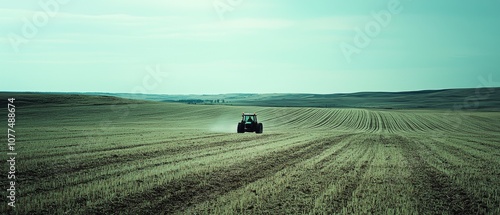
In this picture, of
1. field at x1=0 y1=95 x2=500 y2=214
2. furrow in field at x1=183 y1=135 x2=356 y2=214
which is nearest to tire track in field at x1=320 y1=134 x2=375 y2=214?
field at x1=0 y1=95 x2=500 y2=214

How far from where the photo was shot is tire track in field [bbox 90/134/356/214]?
882 centimetres

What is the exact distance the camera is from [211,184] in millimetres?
11008

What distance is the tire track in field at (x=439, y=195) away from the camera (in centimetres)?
887

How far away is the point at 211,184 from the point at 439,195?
596 cm

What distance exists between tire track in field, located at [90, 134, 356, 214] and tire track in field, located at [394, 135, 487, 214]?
4.47m

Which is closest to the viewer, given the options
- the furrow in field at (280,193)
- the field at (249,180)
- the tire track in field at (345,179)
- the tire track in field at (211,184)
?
the furrow in field at (280,193)

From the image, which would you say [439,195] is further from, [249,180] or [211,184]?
[211,184]

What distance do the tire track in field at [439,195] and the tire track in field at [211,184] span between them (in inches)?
176

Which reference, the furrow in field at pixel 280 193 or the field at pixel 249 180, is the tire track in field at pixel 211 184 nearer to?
the field at pixel 249 180

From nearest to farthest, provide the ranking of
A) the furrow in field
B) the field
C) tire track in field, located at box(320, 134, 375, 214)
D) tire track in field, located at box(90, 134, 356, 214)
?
1. the furrow in field
2. the field
3. tire track in field, located at box(90, 134, 356, 214)
4. tire track in field, located at box(320, 134, 375, 214)

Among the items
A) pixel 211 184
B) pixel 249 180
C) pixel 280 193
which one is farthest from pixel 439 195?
pixel 211 184

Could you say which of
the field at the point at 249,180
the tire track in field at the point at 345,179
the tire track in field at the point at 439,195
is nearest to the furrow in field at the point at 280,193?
the field at the point at 249,180

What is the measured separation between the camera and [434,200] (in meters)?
9.59

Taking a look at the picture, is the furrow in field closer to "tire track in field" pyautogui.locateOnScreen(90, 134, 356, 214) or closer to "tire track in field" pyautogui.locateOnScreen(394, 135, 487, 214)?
"tire track in field" pyautogui.locateOnScreen(90, 134, 356, 214)
